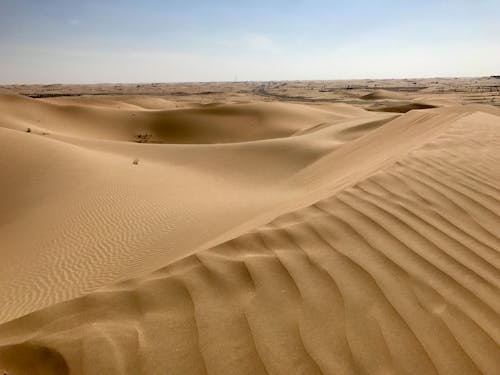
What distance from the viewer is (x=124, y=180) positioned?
24.0 feet

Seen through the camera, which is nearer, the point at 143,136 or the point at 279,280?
the point at 279,280

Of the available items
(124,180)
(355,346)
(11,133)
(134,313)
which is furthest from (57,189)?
(355,346)

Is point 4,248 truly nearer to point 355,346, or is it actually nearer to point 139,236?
point 139,236

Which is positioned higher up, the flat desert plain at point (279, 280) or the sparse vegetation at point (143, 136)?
the flat desert plain at point (279, 280)

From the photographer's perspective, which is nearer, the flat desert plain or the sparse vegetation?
the flat desert plain

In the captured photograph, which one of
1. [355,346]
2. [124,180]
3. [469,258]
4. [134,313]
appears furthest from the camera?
[124,180]

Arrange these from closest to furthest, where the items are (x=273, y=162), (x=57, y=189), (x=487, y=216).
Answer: (x=487, y=216) → (x=57, y=189) → (x=273, y=162)

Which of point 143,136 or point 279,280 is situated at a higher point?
point 279,280

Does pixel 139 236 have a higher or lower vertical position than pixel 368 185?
lower

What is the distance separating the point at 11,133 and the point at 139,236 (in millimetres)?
7012

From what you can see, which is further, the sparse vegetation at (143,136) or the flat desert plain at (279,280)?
the sparse vegetation at (143,136)

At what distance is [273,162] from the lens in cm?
937

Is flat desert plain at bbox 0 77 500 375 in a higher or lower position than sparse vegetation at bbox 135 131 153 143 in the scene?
higher

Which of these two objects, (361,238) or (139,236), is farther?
(139,236)
